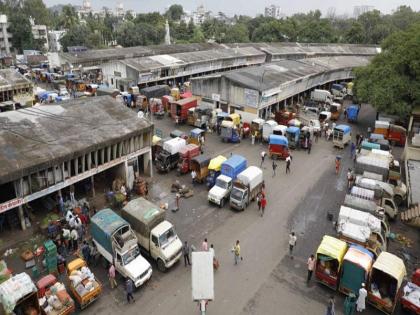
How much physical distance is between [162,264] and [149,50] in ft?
210

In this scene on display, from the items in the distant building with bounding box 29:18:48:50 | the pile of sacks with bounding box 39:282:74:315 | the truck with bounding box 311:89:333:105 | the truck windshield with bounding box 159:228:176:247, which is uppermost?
the distant building with bounding box 29:18:48:50

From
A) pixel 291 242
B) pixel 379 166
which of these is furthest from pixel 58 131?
pixel 379 166

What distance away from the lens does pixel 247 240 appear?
19734 millimetres

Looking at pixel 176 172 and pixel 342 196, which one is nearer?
pixel 342 196

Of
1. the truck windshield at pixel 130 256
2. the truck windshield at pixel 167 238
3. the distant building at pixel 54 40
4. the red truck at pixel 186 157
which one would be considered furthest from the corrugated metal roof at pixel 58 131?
the distant building at pixel 54 40

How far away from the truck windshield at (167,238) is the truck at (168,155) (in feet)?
35.4

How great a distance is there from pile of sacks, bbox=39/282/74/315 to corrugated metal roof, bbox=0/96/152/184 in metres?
7.00

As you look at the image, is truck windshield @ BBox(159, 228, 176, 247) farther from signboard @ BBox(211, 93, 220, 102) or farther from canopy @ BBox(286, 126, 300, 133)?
signboard @ BBox(211, 93, 220, 102)

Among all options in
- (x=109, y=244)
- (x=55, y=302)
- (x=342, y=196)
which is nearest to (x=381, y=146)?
(x=342, y=196)

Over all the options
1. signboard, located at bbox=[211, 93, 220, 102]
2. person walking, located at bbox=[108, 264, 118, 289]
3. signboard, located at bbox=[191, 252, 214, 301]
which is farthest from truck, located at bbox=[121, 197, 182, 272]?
signboard, located at bbox=[211, 93, 220, 102]

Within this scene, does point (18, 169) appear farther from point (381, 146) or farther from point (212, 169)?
point (381, 146)

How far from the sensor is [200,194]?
81.7ft

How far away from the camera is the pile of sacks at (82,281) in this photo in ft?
48.7

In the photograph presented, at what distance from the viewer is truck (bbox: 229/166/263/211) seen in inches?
882
